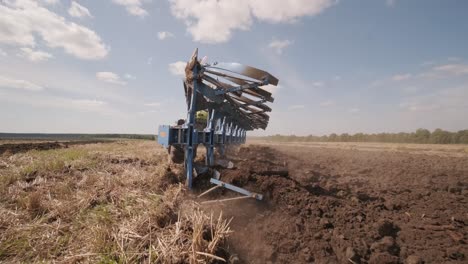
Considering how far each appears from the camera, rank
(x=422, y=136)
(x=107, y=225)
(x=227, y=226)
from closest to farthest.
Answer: (x=227, y=226) < (x=107, y=225) < (x=422, y=136)

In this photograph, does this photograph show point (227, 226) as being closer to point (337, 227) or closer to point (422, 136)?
point (337, 227)

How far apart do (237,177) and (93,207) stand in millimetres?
2292

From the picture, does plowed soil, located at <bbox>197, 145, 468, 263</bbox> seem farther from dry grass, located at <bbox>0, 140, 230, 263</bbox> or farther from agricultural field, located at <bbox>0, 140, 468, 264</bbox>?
dry grass, located at <bbox>0, 140, 230, 263</bbox>

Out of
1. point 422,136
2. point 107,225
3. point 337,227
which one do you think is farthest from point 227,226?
point 422,136

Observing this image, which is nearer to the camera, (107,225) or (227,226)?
(227,226)

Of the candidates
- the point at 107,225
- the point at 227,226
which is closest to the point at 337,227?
the point at 227,226

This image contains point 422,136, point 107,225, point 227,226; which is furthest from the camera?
point 422,136

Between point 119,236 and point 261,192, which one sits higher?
point 261,192

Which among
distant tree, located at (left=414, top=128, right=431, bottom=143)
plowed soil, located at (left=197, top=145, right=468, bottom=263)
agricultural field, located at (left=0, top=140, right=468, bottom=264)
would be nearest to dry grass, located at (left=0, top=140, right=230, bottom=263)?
agricultural field, located at (left=0, top=140, right=468, bottom=264)

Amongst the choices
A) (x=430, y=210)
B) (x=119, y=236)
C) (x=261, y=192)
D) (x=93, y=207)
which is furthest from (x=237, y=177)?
(x=430, y=210)

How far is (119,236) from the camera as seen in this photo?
232cm

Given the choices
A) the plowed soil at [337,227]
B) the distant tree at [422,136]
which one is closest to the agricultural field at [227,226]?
the plowed soil at [337,227]

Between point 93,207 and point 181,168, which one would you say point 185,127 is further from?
point 93,207

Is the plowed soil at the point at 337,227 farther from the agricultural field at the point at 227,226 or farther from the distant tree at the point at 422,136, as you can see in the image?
the distant tree at the point at 422,136
